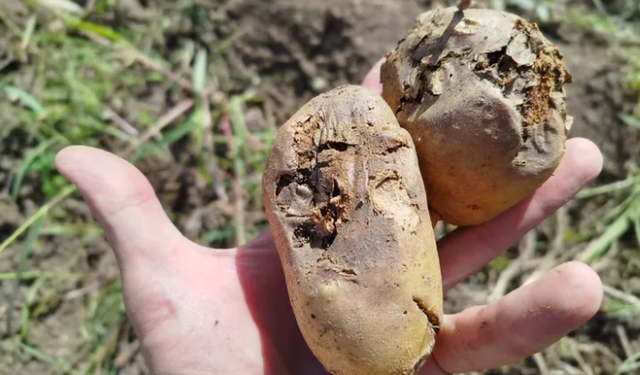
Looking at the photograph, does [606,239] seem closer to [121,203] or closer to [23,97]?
[121,203]

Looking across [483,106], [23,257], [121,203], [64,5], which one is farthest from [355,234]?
[64,5]

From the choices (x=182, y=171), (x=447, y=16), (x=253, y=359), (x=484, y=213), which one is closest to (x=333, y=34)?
(x=182, y=171)

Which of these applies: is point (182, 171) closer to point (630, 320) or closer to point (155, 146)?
point (155, 146)

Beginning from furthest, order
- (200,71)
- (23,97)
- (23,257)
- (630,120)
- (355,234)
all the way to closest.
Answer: (200,71) → (23,97) → (630,120) → (23,257) → (355,234)

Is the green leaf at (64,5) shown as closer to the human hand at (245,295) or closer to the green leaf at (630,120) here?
the human hand at (245,295)

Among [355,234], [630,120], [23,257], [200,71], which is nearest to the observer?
[355,234]

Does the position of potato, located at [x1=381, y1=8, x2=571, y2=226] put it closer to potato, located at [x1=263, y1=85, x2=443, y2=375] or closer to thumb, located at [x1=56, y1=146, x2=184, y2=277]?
potato, located at [x1=263, y1=85, x2=443, y2=375]
